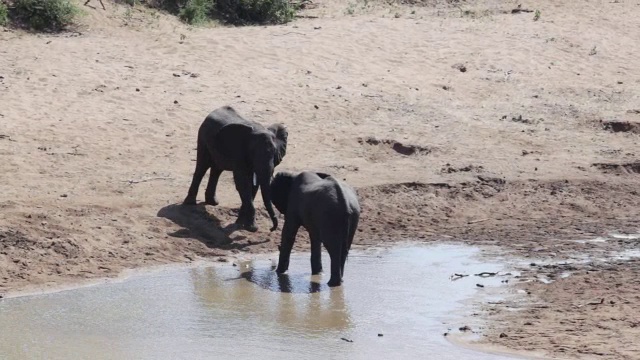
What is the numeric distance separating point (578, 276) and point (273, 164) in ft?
10.3

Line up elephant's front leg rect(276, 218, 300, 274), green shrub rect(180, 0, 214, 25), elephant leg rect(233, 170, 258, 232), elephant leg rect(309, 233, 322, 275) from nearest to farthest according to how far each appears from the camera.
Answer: elephant leg rect(309, 233, 322, 275)
elephant's front leg rect(276, 218, 300, 274)
elephant leg rect(233, 170, 258, 232)
green shrub rect(180, 0, 214, 25)

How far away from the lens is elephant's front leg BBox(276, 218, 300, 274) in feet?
36.5

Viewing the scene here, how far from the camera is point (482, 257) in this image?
39.6ft

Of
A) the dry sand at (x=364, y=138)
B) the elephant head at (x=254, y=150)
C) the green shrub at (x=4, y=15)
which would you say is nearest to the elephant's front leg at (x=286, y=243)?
the dry sand at (x=364, y=138)

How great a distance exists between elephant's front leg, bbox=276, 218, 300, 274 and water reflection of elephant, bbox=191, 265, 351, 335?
10 centimetres

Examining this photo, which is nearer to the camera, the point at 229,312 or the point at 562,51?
the point at 229,312

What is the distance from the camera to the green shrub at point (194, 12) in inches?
752

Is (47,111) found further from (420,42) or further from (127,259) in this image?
(420,42)

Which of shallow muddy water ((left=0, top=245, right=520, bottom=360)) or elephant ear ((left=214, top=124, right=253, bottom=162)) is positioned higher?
elephant ear ((left=214, top=124, right=253, bottom=162))

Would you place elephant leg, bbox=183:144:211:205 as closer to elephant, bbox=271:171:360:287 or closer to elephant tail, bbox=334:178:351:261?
elephant, bbox=271:171:360:287

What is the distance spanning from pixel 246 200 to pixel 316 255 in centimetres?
151

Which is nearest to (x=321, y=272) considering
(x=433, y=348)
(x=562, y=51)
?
(x=433, y=348)

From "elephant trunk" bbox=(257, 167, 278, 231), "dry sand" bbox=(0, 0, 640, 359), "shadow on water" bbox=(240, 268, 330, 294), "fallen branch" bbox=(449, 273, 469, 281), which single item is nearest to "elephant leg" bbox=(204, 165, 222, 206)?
"dry sand" bbox=(0, 0, 640, 359)

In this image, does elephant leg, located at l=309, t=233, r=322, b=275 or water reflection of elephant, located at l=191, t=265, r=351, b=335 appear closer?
water reflection of elephant, located at l=191, t=265, r=351, b=335
